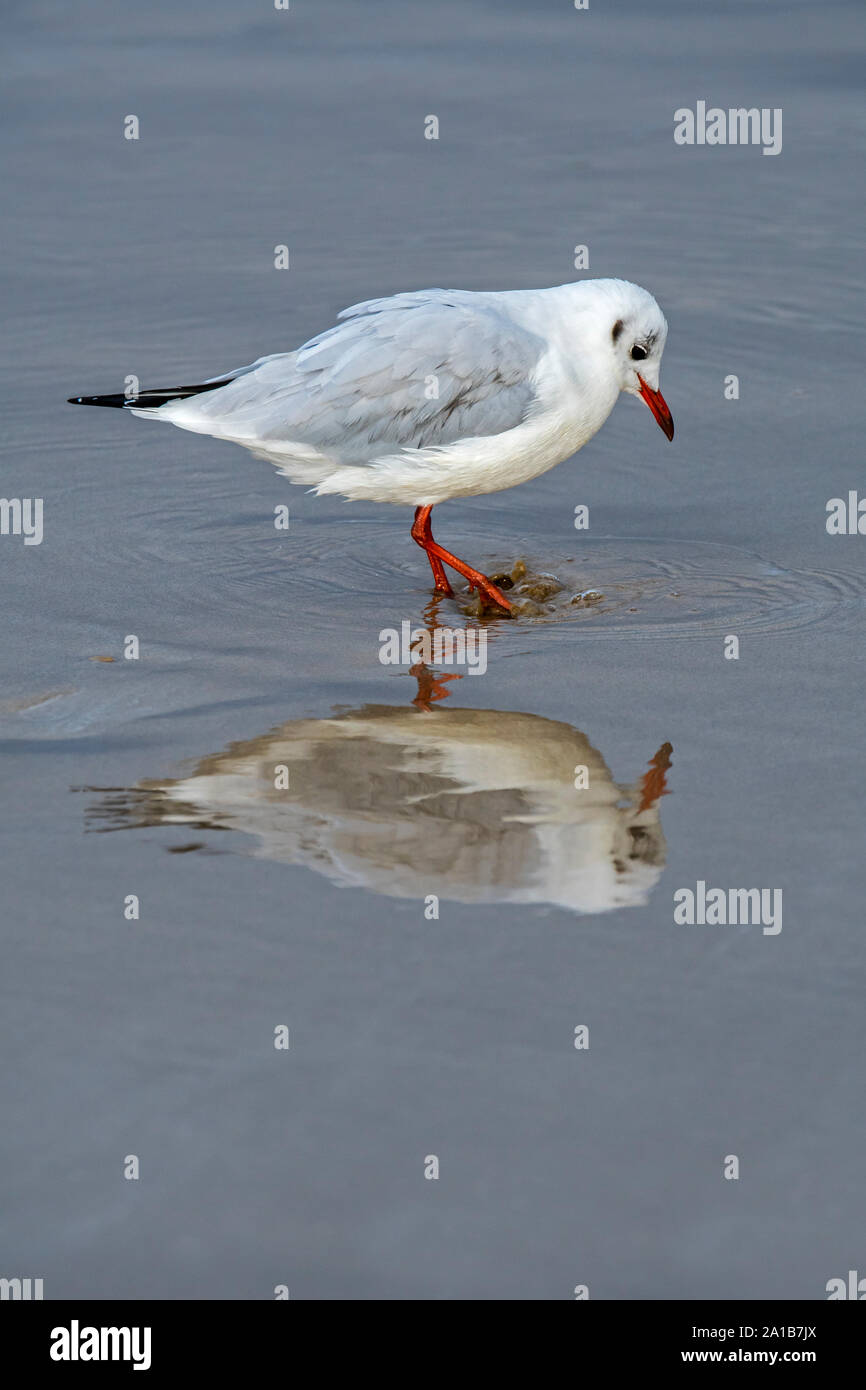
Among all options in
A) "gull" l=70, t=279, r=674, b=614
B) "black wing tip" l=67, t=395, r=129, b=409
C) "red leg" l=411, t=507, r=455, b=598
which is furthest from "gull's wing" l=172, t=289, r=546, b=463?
"red leg" l=411, t=507, r=455, b=598

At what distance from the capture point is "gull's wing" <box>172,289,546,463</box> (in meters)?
6.04

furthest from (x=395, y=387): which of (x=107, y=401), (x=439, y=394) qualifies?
(x=107, y=401)

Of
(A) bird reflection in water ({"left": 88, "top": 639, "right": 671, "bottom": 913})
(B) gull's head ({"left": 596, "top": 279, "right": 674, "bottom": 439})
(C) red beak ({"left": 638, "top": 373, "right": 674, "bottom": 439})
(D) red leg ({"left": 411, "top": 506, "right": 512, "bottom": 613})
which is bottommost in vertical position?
(A) bird reflection in water ({"left": 88, "top": 639, "right": 671, "bottom": 913})

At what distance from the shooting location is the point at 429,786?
16.2 ft

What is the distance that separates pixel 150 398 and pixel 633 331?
1.66 metres

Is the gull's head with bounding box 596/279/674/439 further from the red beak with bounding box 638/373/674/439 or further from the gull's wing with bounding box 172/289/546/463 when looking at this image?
the gull's wing with bounding box 172/289/546/463

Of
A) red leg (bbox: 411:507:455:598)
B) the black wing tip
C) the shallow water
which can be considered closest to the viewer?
the shallow water

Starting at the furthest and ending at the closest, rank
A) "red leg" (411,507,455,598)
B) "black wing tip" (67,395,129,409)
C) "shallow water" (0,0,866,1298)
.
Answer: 1. "red leg" (411,507,455,598)
2. "black wing tip" (67,395,129,409)
3. "shallow water" (0,0,866,1298)

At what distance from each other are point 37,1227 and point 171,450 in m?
4.80

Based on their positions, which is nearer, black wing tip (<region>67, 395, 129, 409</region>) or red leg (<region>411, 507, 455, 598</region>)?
black wing tip (<region>67, 395, 129, 409</region>)

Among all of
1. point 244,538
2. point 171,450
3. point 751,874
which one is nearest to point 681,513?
point 244,538

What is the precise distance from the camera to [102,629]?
5.96 meters

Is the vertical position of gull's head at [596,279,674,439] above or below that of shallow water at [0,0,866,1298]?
above

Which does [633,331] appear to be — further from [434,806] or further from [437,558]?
[434,806]
